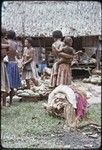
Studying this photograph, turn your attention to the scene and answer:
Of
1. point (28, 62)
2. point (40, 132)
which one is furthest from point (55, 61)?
point (40, 132)

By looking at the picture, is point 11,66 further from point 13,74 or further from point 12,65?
point 13,74

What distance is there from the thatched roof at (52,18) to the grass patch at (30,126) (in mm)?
12211

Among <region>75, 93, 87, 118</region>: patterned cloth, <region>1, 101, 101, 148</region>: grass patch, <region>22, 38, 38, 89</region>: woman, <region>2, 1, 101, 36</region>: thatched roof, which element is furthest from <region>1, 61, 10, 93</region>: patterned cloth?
<region>2, 1, 101, 36</region>: thatched roof

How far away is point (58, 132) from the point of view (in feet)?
20.9

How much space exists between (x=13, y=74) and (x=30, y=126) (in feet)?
8.94

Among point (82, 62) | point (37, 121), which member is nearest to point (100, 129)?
point (37, 121)

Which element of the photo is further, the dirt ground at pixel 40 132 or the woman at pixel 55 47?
the woman at pixel 55 47

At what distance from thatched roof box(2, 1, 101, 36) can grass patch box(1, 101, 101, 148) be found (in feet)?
40.1

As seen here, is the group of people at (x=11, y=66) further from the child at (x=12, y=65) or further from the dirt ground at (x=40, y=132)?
the dirt ground at (x=40, y=132)

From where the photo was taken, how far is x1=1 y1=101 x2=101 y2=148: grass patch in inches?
221

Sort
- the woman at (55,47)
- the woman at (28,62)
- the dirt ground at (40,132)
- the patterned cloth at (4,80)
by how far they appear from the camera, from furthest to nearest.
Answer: the woman at (28,62) < the woman at (55,47) < the patterned cloth at (4,80) < the dirt ground at (40,132)

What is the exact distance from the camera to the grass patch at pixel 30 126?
5.62m

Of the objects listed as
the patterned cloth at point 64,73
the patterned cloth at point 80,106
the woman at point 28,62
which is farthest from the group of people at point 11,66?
Result: the patterned cloth at point 80,106

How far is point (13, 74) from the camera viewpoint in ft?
30.4
